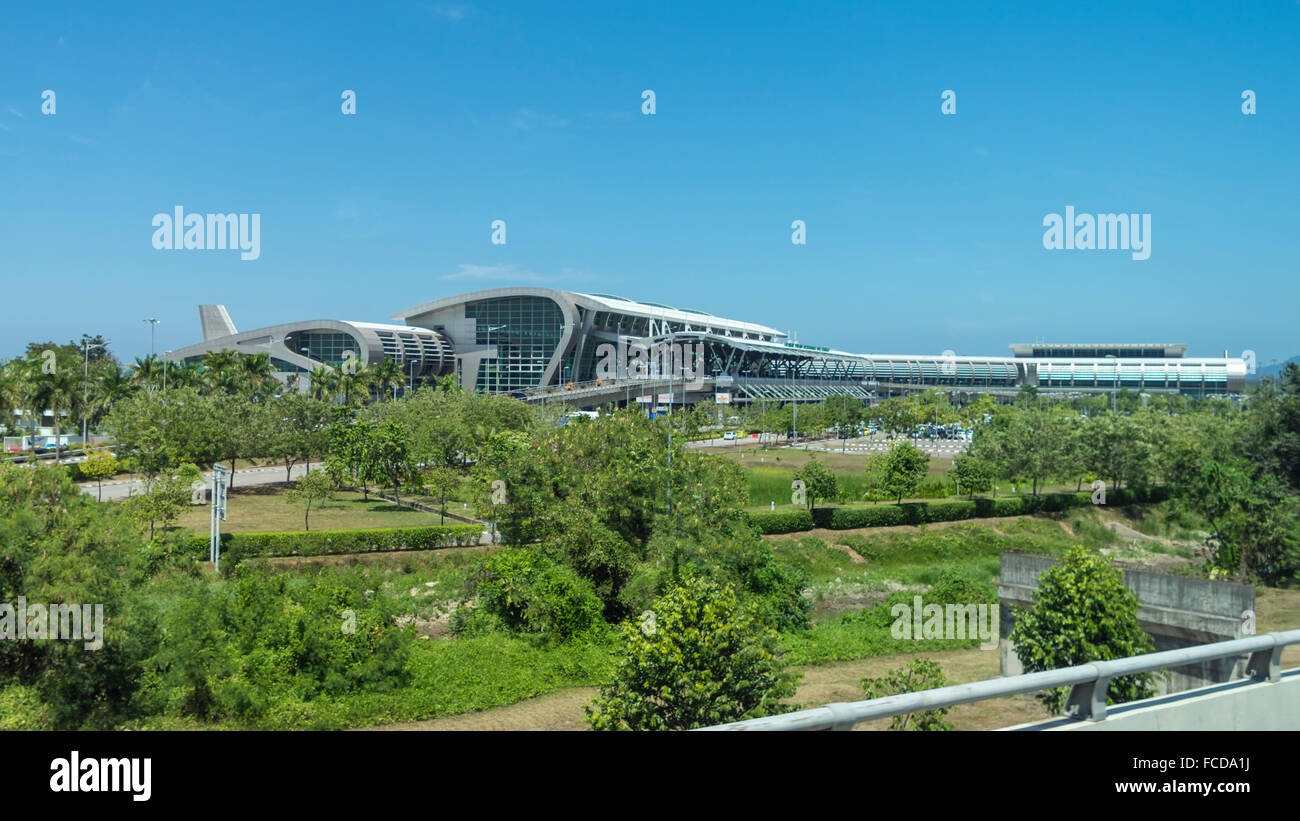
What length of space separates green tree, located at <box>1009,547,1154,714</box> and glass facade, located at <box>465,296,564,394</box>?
77.3m

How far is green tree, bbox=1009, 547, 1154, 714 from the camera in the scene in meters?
13.7

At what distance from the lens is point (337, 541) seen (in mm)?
27641

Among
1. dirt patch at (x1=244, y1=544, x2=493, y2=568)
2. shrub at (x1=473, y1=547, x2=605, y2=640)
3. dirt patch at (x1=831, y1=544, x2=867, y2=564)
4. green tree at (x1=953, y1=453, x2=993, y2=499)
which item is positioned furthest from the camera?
green tree at (x1=953, y1=453, x2=993, y2=499)

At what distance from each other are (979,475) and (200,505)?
112 ft

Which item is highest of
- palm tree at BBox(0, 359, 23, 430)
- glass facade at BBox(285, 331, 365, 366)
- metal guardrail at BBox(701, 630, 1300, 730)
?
glass facade at BBox(285, 331, 365, 366)

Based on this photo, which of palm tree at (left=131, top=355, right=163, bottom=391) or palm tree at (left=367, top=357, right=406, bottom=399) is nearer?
palm tree at (left=131, top=355, right=163, bottom=391)

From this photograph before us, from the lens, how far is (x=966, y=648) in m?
21.6

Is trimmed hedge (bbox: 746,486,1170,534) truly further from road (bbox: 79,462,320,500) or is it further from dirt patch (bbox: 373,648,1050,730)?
road (bbox: 79,462,320,500)

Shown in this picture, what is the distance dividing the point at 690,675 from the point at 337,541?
19.2 m

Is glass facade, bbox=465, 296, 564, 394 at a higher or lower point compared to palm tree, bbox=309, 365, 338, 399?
higher

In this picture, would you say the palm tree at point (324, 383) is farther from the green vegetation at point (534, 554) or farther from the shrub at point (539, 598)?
the shrub at point (539, 598)

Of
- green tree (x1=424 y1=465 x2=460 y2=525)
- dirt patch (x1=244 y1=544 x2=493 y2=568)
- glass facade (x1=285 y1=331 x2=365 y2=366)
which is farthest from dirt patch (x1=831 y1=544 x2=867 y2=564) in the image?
glass facade (x1=285 y1=331 x2=365 y2=366)

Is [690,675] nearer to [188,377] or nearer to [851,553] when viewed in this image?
[851,553]
